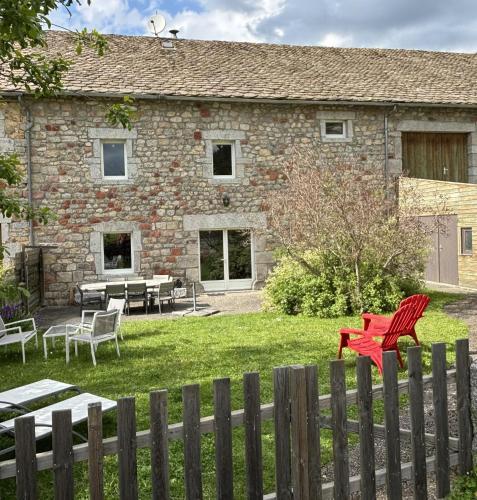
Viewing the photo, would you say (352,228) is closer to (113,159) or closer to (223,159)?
(223,159)

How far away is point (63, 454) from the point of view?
249 centimetres

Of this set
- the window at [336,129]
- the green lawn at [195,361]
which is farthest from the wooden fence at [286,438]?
the window at [336,129]

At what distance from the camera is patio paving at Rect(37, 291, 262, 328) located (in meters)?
12.1

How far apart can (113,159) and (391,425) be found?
43.6 ft

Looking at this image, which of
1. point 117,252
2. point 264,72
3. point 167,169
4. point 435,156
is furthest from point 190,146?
point 435,156

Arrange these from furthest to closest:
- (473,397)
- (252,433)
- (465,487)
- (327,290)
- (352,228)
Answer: (327,290) < (352,228) < (473,397) < (465,487) < (252,433)

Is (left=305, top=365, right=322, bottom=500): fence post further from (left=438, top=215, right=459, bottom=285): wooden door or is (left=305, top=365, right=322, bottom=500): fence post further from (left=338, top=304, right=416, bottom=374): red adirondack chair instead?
(left=438, top=215, right=459, bottom=285): wooden door

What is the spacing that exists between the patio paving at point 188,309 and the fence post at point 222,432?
9021mm

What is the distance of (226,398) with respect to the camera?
2.77 meters

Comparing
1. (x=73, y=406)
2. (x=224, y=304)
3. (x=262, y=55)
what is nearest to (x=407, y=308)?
(x=73, y=406)

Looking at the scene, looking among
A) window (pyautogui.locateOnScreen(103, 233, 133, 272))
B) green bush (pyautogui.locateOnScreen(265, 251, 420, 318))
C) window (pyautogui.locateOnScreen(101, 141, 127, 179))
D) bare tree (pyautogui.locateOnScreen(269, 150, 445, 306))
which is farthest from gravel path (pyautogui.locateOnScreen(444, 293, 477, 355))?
window (pyautogui.locateOnScreen(101, 141, 127, 179))

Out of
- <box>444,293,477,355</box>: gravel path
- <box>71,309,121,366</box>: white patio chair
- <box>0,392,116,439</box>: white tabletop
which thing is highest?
<box>71,309,121,366</box>: white patio chair

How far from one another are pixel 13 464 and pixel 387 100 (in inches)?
615

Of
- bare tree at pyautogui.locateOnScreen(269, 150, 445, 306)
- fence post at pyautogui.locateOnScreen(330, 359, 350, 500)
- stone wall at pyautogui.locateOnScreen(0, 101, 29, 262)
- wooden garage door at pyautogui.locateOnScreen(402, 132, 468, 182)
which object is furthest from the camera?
wooden garage door at pyautogui.locateOnScreen(402, 132, 468, 182)
